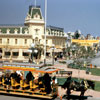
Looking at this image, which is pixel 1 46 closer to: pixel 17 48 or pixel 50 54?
pixel 17 48

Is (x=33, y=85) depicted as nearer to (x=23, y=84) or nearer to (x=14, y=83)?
(x=23, y=84)

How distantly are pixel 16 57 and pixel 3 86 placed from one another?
1750 inches

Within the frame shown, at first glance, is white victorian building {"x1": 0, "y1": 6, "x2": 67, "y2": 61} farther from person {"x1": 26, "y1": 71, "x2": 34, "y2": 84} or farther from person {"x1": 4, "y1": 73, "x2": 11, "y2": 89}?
person {"x1": 26, "y1": 71, "x2": 34, "y2": 84}

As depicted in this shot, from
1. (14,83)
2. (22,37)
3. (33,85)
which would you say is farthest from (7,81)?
(22,37)

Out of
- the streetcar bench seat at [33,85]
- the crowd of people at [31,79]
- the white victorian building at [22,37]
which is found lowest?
the streetcar bench seat at [33,85]

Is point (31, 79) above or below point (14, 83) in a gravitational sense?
above

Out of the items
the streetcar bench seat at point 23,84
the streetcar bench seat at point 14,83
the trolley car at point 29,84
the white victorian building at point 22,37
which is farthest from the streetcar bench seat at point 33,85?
the white victorian building at point 22,37

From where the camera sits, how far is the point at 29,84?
51.3 feet

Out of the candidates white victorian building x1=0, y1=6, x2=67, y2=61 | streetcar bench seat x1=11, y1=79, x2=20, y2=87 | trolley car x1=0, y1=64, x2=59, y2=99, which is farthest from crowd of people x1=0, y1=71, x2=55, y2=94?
white victorian building x1=0, y1=6, x2=67, y2=61

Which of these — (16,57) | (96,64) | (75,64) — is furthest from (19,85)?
(16,57)

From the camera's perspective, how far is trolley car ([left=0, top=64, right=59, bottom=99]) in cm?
1488

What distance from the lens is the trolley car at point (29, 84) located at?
1488cm

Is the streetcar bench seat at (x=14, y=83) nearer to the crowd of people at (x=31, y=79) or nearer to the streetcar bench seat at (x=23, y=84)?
the crowd of people at (x=31, y=79)

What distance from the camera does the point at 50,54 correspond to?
63.8 meters
